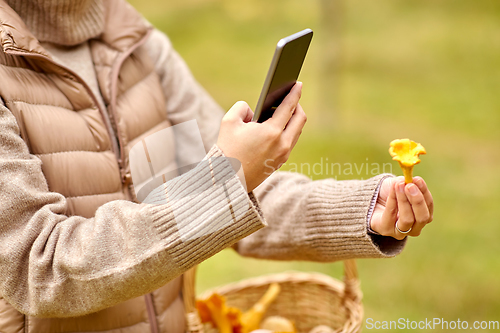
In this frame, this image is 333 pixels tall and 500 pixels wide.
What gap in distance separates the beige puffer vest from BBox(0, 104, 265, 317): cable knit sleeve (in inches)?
3.7

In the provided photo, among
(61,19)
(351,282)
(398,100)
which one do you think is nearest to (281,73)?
(61,19)

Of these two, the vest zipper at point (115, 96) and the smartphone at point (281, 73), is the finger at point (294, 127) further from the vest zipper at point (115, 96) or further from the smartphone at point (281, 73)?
the vest zipper at point (115, 96)

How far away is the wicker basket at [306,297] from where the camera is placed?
1273mm

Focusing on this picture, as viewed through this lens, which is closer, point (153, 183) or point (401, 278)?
point (153, 183)

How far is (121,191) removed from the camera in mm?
960

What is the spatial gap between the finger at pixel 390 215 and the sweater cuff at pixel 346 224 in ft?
0.14

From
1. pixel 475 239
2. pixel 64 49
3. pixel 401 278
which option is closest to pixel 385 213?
pixel 64 49

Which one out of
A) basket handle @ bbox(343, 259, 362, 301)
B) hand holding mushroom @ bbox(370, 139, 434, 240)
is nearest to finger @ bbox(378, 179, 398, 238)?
hand holding mushroom @ bbox(370, 139, 434, 240)

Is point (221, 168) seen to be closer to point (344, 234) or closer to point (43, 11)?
point (344, 234)

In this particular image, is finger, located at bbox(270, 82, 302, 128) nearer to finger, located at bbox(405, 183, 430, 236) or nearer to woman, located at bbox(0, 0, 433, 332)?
woman, located at bbox(0, 0, 433, 332)

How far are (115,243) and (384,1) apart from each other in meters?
5.98

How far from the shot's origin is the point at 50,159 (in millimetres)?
844

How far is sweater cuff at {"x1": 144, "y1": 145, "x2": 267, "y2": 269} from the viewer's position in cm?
71

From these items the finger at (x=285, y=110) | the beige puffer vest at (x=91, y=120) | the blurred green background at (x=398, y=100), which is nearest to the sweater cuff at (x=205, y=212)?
the finger at (x=285, y=110)
